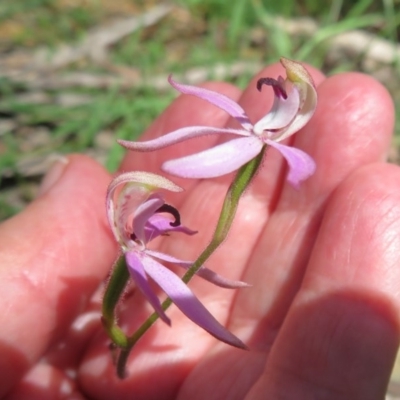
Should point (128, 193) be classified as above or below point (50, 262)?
above

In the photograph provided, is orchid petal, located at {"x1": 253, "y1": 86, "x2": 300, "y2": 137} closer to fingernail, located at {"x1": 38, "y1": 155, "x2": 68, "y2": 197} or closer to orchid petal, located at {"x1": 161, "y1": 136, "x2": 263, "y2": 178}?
orchid petal, located at {"x1": 161, "y1": 136, "x2": 263, "y2": 178}

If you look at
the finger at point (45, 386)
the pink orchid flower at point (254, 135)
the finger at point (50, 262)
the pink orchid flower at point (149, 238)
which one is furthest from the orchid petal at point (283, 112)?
the finger at point (45, 386)

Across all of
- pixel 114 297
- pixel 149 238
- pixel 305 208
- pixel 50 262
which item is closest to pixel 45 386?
pixel 50 262

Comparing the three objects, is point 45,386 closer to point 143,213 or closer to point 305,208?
point 143,213

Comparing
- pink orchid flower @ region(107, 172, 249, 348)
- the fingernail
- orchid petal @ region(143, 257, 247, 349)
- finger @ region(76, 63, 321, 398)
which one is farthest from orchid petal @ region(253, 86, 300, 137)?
the fingernail

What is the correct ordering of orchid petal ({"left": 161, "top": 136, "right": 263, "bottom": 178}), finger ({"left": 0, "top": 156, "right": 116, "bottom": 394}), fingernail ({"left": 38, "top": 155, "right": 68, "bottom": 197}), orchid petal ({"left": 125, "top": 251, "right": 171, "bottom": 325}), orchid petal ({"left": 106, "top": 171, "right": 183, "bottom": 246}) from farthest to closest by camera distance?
1. fingernail ({"left": 38, "top": 155, "right": 68, "bottom": 197})
2. finger ({"left": 0, "top": 156, "right": 116, "bottom": 394})
3. orchid petal ({"left": 106, "top": 171, "right": 183, "bottom": 246})
4. orchid petal ({"left": 125, "top": 251, "right": 171, "bottom": 325})
5. orchid petal ({"left": 161, "top": 136, "right": 263, "bottom": 178})

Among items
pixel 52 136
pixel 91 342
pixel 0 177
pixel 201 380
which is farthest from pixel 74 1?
pixel 201 380

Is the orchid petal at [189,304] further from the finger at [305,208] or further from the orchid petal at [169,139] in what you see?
the finger at [305,208]
